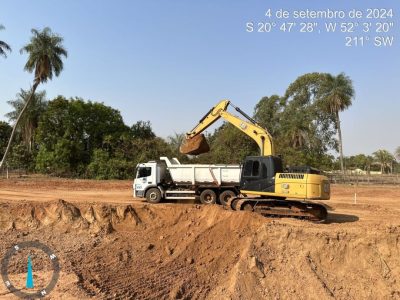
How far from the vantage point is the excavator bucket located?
2025 centimetres

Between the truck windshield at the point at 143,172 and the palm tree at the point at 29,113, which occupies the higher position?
the palm tree at the point at 29,113

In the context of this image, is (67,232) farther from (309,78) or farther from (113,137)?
(309,78)

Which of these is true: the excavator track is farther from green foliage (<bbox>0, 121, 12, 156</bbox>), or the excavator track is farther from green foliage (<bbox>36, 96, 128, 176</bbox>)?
green foliage (<bbox>0, 121, 12, 156</bbox>)

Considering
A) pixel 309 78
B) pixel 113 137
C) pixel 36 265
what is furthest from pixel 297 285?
pixel 309 78

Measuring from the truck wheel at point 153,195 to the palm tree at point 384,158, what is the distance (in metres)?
84.5

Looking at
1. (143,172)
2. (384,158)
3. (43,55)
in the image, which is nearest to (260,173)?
(143,172)

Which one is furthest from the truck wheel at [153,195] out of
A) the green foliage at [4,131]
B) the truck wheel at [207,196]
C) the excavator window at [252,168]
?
the green foliage at [4,131]

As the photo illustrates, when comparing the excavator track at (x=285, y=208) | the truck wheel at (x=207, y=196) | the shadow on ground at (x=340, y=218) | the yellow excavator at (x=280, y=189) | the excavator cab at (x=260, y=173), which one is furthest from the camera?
the truck wheel at (x=207, y=196)

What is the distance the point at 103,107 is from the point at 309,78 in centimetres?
2695

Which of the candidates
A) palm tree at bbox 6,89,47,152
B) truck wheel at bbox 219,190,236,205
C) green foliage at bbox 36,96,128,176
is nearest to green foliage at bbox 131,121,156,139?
green foliage at bbox 36,96,128,176

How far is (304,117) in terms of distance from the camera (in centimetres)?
5253

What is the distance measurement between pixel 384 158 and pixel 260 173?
289ft

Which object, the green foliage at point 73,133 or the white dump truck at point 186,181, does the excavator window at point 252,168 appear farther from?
the green foliage at point 73,133

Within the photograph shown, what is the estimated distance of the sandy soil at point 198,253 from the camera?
11.4 m
